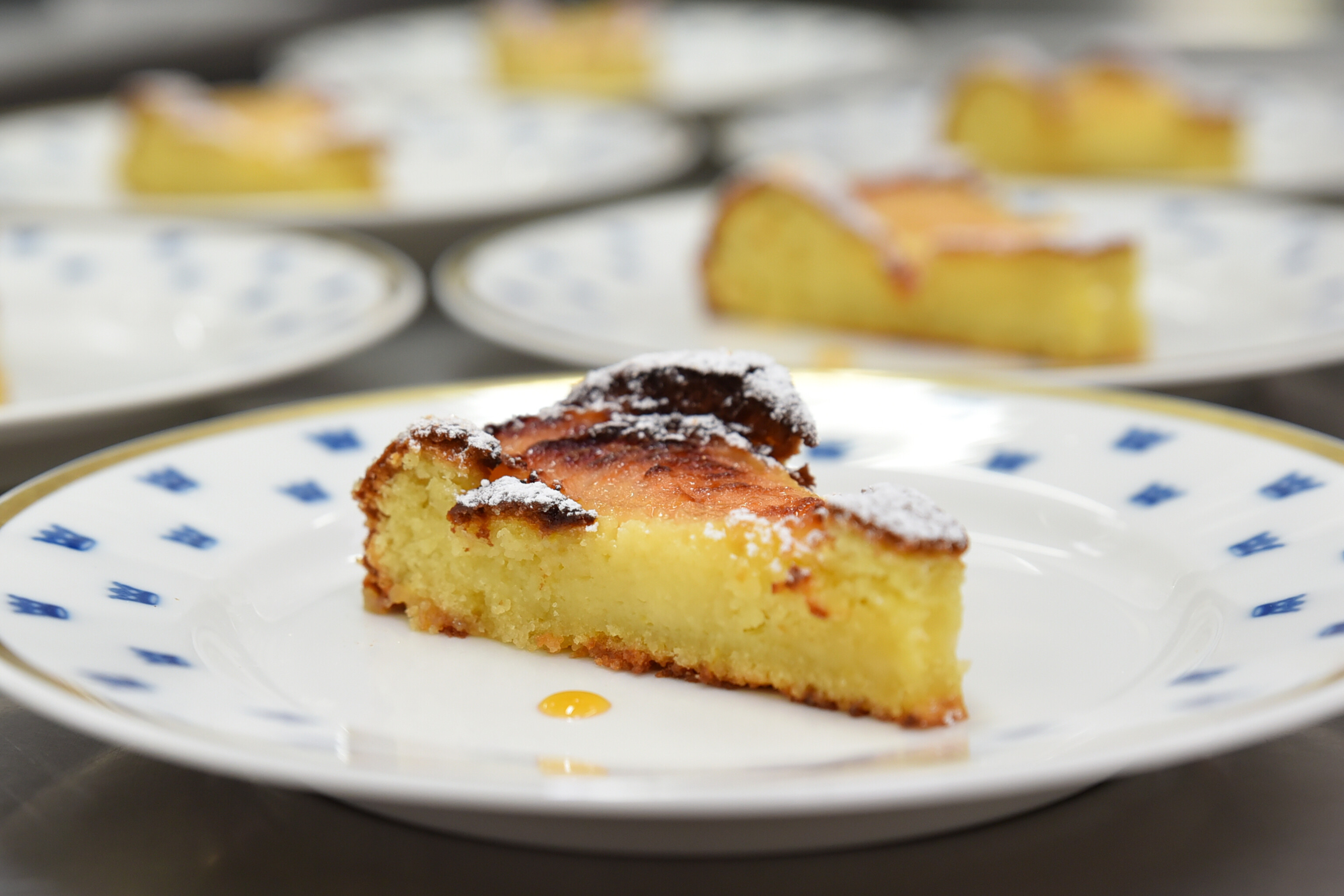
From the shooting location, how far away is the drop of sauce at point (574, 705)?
151cm

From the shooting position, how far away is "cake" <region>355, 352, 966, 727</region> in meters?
1.51

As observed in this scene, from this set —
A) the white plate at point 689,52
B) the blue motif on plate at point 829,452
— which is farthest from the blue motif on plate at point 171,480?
the white plate at point 689,52

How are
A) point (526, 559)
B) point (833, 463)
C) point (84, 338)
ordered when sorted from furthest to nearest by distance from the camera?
point (84, 338) < point (833, 463) < point (526, 559)

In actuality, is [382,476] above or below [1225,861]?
above

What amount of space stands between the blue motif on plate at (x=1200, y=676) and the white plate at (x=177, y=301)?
4.45 feet

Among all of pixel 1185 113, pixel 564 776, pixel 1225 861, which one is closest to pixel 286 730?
pixel 564 776

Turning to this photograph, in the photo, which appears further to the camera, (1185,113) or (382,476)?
(1185,113)

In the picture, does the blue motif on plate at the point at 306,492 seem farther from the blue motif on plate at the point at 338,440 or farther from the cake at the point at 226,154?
the cake at the point at 226,154

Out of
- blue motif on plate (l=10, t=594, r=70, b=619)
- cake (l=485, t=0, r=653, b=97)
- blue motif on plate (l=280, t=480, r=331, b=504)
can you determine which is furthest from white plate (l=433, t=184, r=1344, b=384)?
cake (l=485, t=0, r=653, b=97)

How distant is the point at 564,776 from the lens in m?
1.31

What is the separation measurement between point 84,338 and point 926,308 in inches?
59.5

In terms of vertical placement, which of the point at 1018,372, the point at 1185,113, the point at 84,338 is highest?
the point at 1185,113

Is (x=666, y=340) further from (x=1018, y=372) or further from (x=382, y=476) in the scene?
(x=382, y=476)

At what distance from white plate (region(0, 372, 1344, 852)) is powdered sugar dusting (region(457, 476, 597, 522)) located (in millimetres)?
152
